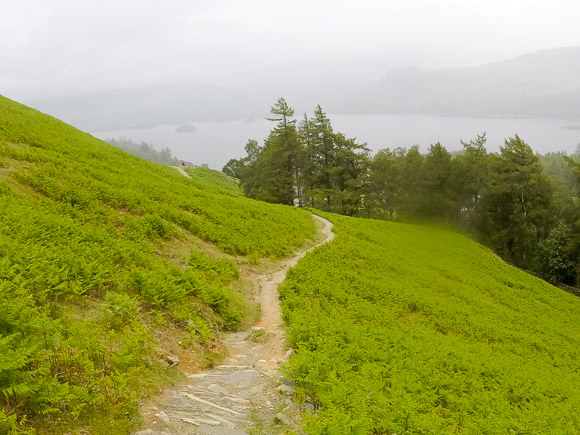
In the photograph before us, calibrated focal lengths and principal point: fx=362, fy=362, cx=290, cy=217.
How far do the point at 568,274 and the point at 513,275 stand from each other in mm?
20917

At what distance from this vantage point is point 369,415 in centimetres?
702

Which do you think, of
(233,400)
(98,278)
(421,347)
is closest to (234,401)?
(233,400)

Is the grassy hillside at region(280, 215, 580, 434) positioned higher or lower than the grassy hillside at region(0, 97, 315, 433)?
lower

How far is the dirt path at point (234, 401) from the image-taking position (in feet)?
20.3

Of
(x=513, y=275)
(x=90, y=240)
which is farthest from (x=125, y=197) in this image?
(x=513, y=275)

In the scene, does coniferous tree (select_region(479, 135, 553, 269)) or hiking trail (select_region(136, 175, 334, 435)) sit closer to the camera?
hiking trail (select_region(136, 175, 334, 435))

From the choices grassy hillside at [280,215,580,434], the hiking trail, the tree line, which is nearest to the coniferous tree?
the tree line

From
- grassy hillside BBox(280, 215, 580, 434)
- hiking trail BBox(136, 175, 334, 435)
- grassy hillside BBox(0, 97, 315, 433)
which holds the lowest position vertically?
grassy hillside BBox(280, 215, 580, 434)

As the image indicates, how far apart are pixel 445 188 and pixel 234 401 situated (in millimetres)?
54025

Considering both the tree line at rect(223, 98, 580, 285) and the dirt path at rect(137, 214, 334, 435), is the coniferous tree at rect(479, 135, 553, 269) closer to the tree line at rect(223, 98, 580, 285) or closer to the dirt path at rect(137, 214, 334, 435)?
the tree line at rect(223, 98, 580, 285)

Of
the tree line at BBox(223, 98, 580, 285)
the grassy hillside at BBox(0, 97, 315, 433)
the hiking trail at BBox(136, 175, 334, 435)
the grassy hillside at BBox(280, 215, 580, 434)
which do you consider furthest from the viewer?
the tree line at BBox(223, 98, 580, 285)

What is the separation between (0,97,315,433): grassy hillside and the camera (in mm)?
5684

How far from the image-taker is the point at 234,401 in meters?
7.17

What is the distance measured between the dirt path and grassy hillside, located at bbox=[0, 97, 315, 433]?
0.50 meters
